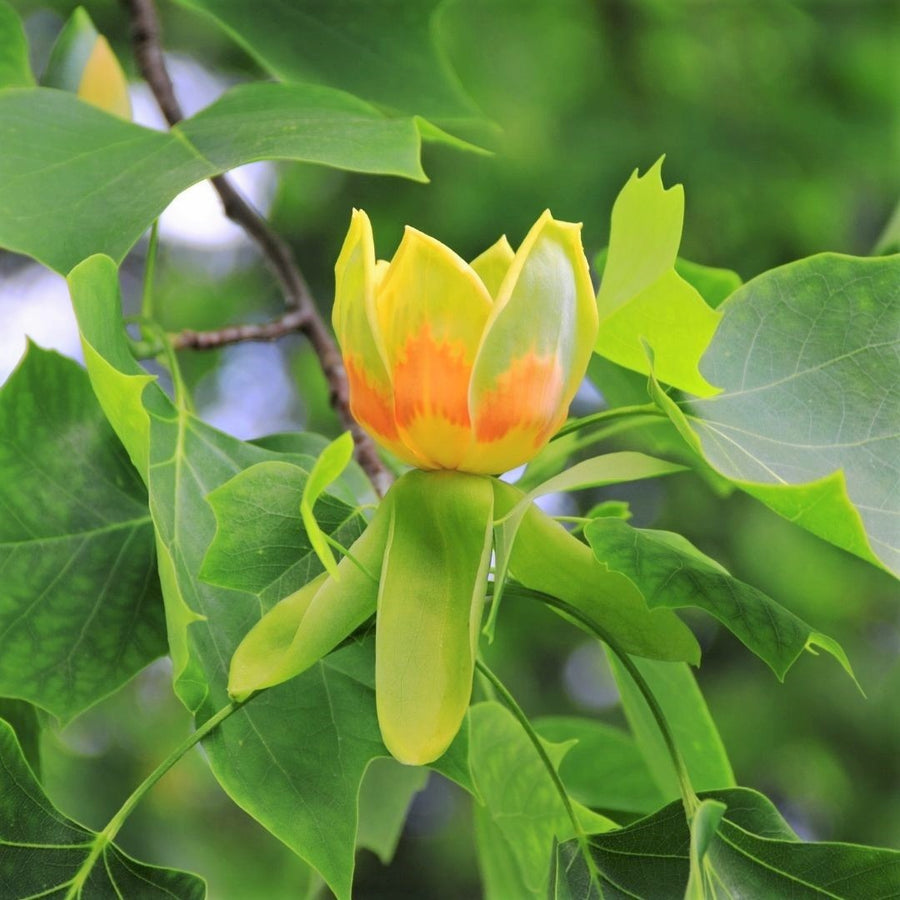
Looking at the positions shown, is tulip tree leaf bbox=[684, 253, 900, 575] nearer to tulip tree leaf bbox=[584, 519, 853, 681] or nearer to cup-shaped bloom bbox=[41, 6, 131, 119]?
tulip tree leaf bbox=[584, 519, 853, 681]

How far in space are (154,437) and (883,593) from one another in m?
2.27

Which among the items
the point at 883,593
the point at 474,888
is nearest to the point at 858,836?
the point at 883,593

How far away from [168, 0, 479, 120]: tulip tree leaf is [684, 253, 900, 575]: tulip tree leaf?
1.07ft

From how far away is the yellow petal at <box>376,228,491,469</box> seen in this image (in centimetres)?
43

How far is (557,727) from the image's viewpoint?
2.70ft

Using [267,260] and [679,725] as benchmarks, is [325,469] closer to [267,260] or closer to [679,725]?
[679,725]

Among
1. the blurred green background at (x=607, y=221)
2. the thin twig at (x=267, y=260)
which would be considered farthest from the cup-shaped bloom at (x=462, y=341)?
the blurred green background at (x=607, y=221)

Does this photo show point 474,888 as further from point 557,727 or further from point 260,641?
point 260,641

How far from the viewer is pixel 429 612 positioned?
42cm

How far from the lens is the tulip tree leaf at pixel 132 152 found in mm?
521

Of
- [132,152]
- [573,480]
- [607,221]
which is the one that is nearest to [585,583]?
[573,480]

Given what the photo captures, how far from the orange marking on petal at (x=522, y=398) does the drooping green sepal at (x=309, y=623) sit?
6 centimetres

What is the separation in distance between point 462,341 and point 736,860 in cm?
23

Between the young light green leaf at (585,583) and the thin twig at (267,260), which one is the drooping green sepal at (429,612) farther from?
the thin twig at (267,260)
